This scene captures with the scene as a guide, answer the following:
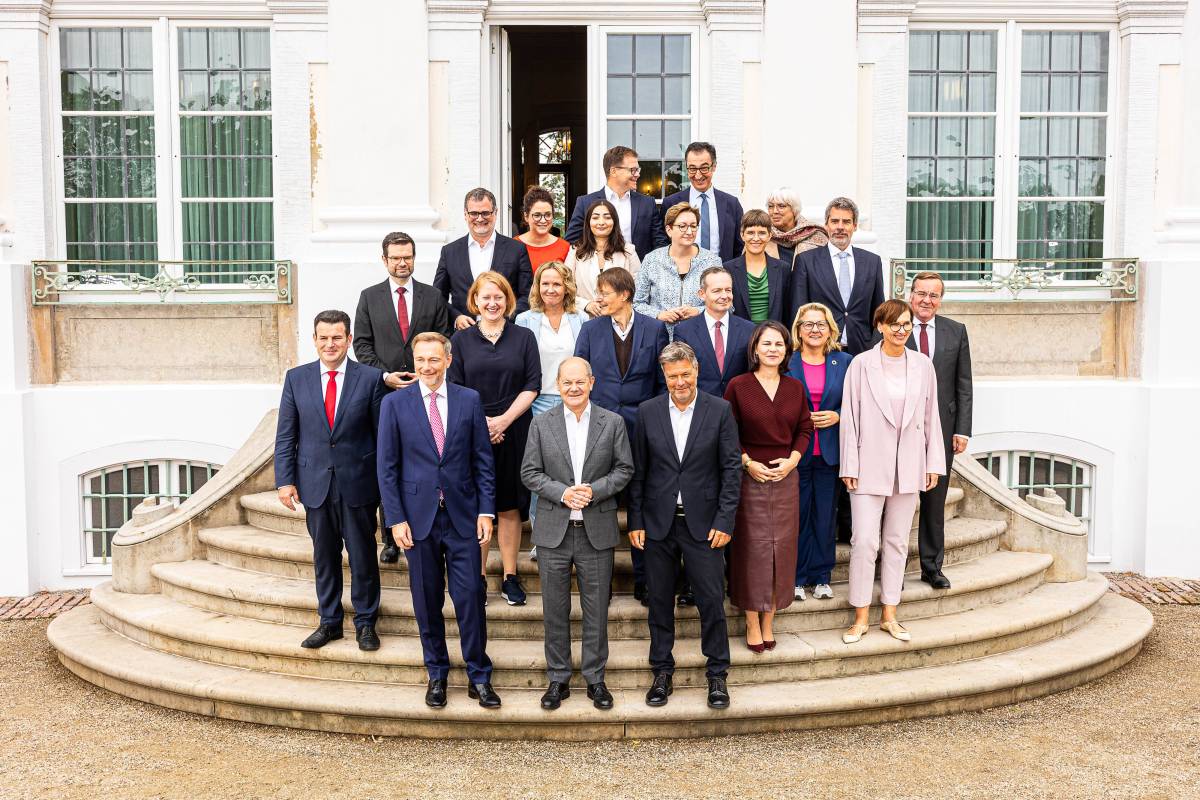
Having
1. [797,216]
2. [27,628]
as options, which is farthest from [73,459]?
[797,216]

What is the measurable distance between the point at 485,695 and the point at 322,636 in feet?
3.84

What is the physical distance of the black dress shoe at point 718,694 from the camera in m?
6.13

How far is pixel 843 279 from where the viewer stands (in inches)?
294

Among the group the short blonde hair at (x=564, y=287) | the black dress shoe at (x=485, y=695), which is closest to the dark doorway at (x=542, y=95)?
the short blonde hair at (x=564, y=287)

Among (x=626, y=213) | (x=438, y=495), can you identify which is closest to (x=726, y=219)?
(x=626, y=213)

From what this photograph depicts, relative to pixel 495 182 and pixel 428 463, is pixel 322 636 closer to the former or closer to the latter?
pixel 428 463

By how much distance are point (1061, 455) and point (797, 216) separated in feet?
14.2

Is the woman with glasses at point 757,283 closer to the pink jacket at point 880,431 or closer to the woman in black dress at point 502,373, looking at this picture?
the pink jacket at point 880,431

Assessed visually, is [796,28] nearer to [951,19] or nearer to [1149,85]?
[951,19]

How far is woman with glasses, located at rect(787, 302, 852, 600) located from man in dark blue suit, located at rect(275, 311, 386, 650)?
8.40 feet

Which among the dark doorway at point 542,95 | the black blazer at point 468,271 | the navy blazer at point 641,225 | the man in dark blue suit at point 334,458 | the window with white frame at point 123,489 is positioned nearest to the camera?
the man in dark blue suit at point 334,458

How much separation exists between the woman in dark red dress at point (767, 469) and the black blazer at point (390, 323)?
202 cm

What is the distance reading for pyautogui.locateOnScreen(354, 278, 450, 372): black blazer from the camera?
285 inches

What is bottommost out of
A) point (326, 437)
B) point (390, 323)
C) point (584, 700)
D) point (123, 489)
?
point (584, 700)
